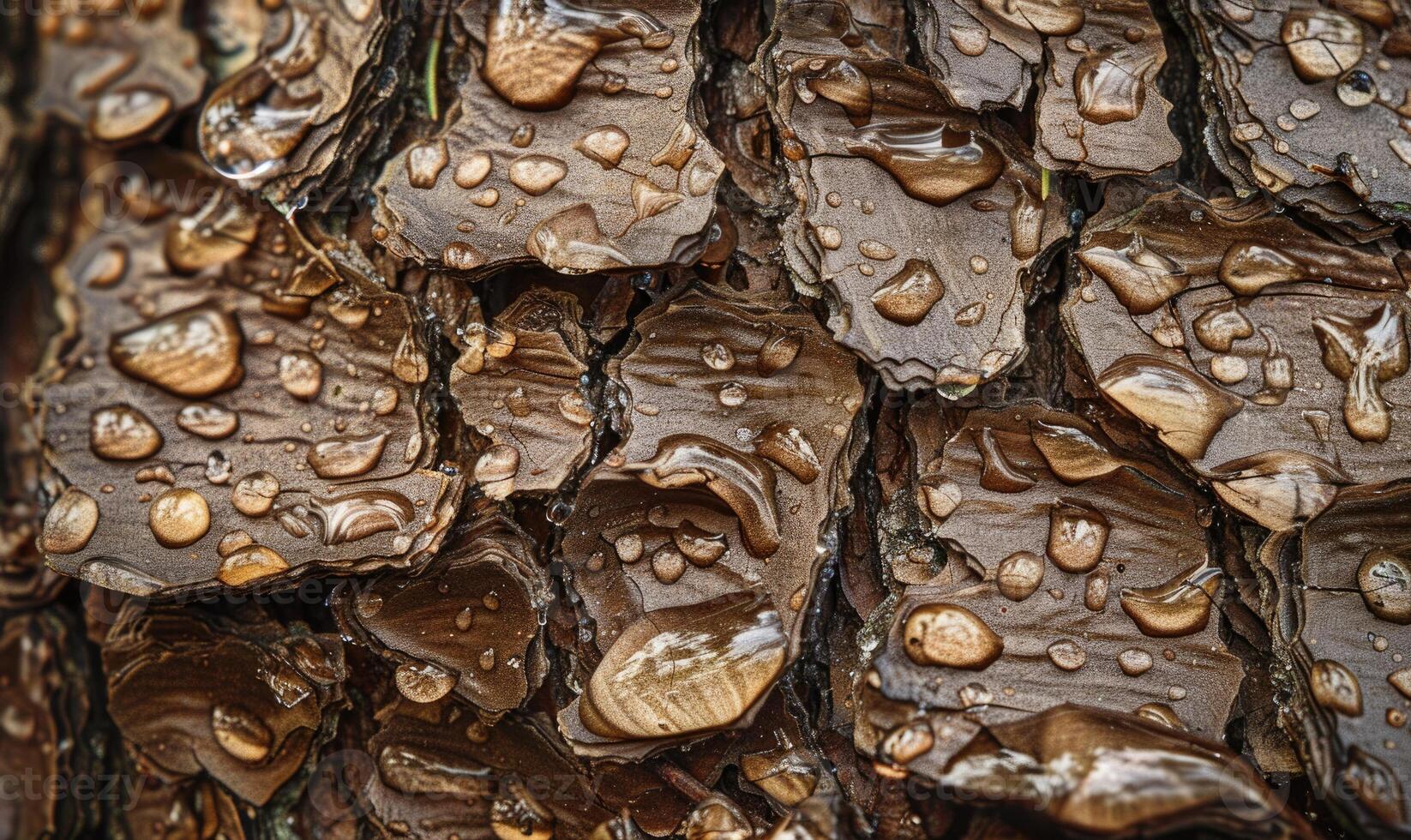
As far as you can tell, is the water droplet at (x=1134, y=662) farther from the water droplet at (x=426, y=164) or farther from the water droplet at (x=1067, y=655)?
the water droplet at (x=426, y=164)

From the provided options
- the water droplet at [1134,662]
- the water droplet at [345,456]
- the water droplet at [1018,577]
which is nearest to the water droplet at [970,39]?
the water droplet at [1018,577]

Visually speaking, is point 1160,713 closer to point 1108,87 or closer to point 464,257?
point 1108,87

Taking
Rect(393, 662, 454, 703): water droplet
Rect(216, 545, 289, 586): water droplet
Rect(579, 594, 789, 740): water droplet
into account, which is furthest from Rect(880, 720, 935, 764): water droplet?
Rect(216, 545, 289, 586): water droplet

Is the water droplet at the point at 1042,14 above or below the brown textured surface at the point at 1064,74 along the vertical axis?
above

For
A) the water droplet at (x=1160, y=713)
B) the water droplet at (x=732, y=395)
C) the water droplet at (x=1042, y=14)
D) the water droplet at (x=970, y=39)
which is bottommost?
the water droplet at (x=1160, y=713)

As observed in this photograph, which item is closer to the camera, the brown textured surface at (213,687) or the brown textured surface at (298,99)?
the brown textured surface at (298,99)

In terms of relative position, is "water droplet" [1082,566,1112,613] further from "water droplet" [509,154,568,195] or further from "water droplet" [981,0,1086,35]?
"water droplet" [509,154,568,195]

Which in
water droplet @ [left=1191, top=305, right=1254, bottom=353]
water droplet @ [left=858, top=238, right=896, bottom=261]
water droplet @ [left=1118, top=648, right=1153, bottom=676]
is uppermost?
water droplet @ [left=858, top=238, right=896, bottom=261]

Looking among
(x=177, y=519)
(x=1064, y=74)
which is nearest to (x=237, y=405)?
(x=177, y=519)

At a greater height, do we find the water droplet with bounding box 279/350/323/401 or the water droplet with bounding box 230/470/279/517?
the water droplet with bounding box 279/350/323/401

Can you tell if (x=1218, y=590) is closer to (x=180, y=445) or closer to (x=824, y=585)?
(x=824, y=585)

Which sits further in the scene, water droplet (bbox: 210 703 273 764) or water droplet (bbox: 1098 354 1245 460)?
water droplet (bbox: 210 703 273 764)
